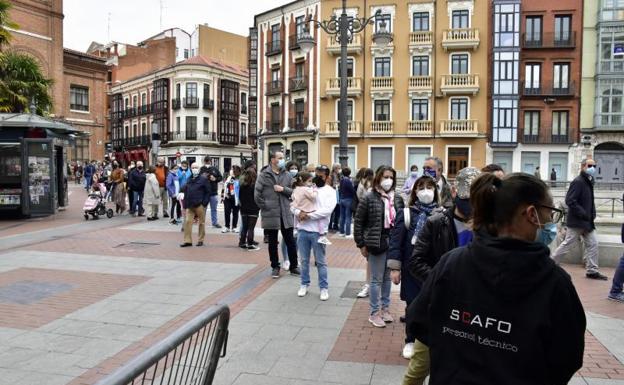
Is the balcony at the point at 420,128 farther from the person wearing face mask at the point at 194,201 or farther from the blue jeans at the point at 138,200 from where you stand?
the person wearing face mask at the point at 194,201

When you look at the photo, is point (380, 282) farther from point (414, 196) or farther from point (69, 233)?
point (69, 233)

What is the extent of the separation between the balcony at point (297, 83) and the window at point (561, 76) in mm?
19193

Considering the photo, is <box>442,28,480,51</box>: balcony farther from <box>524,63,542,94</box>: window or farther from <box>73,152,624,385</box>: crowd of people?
<box>73,152,624,385</box>: crowd of people

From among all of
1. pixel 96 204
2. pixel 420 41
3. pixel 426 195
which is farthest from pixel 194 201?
pixel 420 41

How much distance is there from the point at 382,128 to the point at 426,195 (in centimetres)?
3616

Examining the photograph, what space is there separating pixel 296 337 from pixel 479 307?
3749mm

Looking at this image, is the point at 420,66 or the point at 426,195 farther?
the point at 420,66

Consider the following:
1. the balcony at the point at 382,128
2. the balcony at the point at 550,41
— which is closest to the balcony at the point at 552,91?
the balcony at the point at 550,41

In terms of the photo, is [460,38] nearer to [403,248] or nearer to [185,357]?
[403,248]

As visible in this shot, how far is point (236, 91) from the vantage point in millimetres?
61688

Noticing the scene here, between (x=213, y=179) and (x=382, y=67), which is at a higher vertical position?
(x=382, y=67)

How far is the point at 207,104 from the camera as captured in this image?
58656mm

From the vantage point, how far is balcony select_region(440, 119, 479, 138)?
3825cm

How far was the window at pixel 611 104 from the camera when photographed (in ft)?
125
